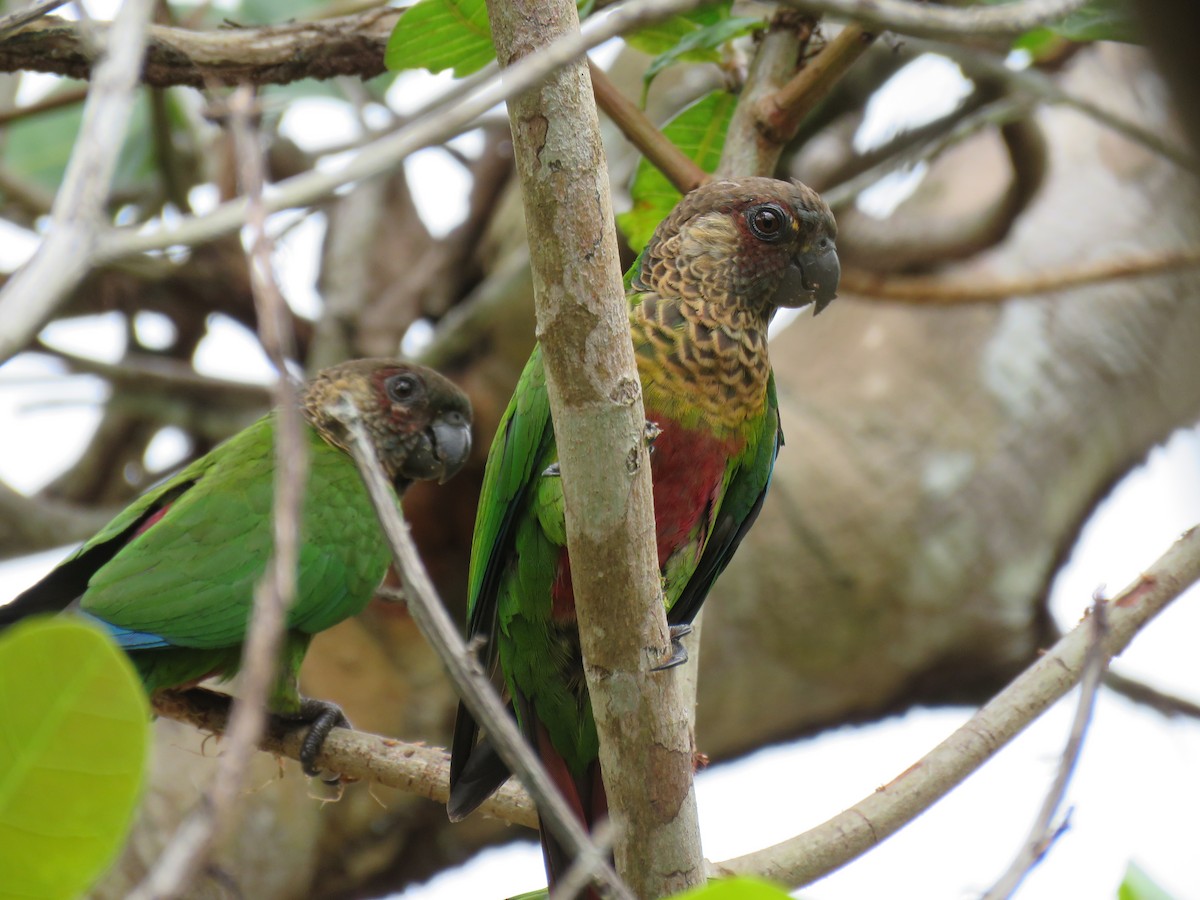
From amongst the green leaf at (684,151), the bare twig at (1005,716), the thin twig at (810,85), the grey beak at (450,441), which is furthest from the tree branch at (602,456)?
the grey beak at (450,441)

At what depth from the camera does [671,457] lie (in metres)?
2.36

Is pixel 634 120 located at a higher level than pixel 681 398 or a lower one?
higher

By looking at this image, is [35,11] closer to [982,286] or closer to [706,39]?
[706,39]

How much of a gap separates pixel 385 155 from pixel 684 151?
2.11 meters

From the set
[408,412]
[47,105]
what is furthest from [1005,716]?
[47,105]

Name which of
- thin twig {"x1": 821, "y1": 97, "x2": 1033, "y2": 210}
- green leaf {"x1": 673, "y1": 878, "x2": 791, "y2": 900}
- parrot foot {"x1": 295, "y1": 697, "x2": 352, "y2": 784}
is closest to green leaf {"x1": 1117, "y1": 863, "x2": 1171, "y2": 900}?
green leaf {"x1": 673, "y1": 878, "x2": 791, "y2": 900}

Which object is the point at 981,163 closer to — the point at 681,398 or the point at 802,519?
the point at 802,519

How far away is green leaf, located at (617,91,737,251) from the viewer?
294 centimetres

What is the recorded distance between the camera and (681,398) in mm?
2383

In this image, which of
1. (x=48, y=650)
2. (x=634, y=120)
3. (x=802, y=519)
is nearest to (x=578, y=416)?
(x=48, y=650)

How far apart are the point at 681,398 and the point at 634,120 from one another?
68 cm

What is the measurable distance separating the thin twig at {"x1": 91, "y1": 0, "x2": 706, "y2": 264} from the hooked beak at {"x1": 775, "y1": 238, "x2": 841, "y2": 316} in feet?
5.29

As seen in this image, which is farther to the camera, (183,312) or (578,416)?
(183,312)

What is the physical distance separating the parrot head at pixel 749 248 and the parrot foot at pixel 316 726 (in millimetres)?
1275
